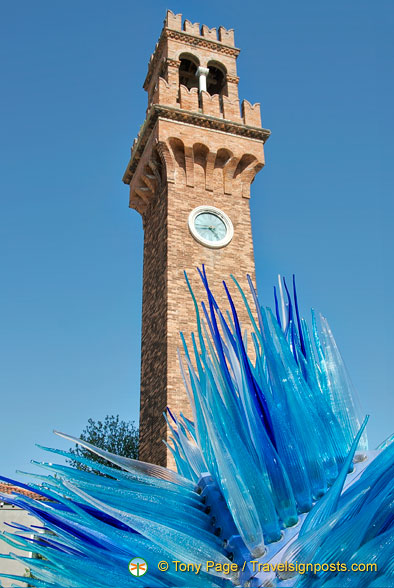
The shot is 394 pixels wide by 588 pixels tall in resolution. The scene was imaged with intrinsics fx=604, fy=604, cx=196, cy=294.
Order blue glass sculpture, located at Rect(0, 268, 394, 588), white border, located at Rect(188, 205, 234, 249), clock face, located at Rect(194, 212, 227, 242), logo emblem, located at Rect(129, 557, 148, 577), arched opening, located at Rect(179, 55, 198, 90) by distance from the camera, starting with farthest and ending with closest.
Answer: arched opening, located at Rect(179, 55, 198, 90)
clock face, located at Rect(194, 212, 227, 242)
white border, located at Rect(188, 205, 234, 249)
logo emblem, located at Rect(129, 557, 148, 577)
blue glass sculpture, located at Rect(0, 268, 394, 588)

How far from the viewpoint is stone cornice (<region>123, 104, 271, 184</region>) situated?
14875mm

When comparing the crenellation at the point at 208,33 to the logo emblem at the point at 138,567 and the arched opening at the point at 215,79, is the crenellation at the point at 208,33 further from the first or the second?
the logo emblem at the point at 138,567

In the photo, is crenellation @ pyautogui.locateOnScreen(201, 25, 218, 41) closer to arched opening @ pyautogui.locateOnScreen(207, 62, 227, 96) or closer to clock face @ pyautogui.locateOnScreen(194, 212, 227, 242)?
arched opening @ pyautogui.locateOnScreen(207, 62, 227, 96)

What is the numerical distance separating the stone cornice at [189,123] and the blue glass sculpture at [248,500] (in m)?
10.4

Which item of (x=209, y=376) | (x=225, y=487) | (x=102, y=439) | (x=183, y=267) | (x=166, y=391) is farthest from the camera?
(x=102, y=439)

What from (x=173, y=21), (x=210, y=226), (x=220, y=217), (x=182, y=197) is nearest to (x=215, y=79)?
(x=173, y=21)

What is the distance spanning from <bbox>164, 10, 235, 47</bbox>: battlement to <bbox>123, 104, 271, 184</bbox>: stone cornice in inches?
143

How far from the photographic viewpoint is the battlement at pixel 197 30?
1718 centimetres

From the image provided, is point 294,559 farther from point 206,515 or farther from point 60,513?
point 60,513

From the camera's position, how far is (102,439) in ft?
70.6

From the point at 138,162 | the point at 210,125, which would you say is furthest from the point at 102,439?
the point at 210,125

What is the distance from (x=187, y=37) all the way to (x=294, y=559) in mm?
15981

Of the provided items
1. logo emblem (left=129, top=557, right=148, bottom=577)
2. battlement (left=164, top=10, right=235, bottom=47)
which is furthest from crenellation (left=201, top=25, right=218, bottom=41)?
logo emblem (left=129, top=557, right=148, bottom=577)

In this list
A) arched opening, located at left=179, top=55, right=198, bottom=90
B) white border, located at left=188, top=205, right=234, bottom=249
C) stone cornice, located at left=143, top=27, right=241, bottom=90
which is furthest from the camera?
arched opening, located at left=179, top=55, right=198, bottom=90
